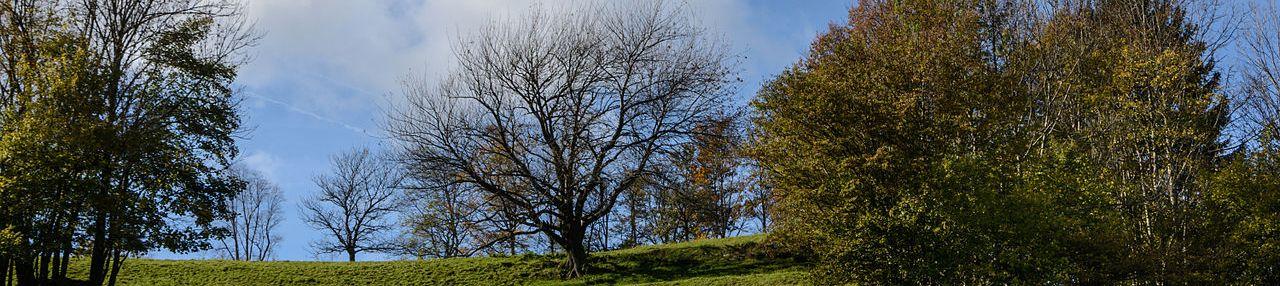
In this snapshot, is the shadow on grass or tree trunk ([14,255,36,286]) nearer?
tree trunk ([14,255,36,286])

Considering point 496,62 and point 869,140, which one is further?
point 496,62

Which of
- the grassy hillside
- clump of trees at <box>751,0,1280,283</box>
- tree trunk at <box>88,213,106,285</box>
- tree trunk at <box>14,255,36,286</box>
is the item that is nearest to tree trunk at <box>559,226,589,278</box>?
the grassy hillside

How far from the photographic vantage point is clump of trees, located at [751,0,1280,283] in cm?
1683

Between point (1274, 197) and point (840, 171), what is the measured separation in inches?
395

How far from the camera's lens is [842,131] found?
17969mm

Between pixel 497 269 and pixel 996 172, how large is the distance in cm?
1613

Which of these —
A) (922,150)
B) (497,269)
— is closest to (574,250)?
(497,269)

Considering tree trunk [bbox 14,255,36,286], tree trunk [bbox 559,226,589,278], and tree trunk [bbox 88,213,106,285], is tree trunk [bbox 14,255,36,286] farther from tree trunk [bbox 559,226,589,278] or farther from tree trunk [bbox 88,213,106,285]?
tree trunk [bbox 559,226,589,278]

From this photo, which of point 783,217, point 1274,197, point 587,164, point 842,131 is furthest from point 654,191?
point 1274,197

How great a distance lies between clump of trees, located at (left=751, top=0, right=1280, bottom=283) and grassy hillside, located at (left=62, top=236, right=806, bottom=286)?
294 inches

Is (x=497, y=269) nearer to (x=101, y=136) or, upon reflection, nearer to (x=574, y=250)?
(x=574, y=250)

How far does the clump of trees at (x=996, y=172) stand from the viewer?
16.8 meters

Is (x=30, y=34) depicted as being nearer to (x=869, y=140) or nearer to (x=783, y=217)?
(x=783, y=217)

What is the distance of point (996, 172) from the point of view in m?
17.5
